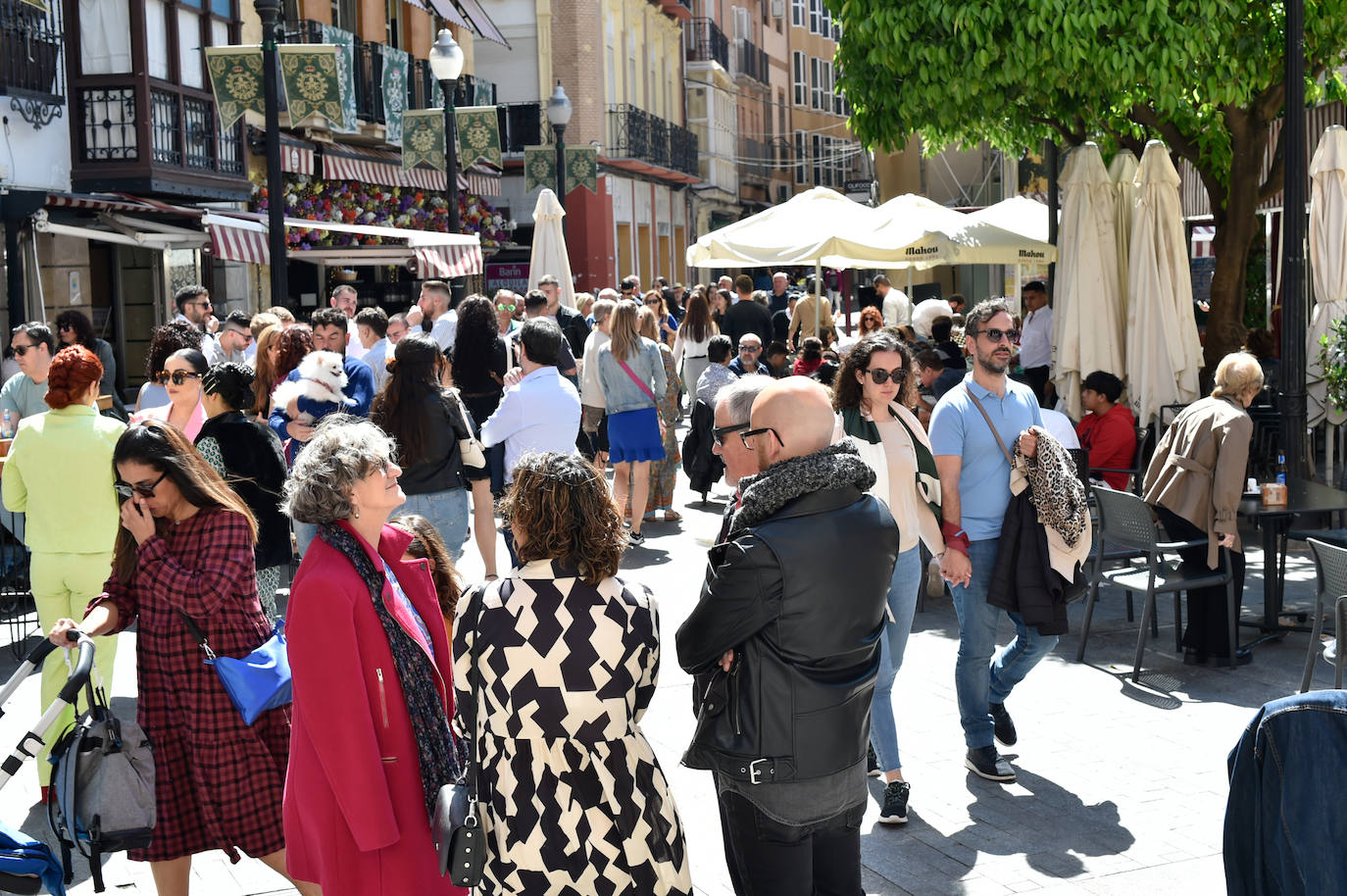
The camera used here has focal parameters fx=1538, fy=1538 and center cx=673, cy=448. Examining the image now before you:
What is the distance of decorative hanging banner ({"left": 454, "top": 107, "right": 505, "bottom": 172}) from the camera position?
21516 millimetres

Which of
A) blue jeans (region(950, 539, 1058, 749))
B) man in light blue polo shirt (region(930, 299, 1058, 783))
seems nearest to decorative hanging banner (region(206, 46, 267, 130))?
man in light blue polo shirt (region(930, 299, 1058, 783))

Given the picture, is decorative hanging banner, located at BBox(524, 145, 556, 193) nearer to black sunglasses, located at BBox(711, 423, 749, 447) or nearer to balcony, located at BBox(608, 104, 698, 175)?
balcony, located at BBox(608, 104, 698, 175)

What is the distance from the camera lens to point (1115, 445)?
10.3m

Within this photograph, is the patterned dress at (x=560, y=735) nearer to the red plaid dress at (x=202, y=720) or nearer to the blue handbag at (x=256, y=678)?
the blue handbag at (x=256, y=678)

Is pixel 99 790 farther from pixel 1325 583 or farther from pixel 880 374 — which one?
pixel 1325 583

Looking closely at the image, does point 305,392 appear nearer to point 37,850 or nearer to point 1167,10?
point 37,850

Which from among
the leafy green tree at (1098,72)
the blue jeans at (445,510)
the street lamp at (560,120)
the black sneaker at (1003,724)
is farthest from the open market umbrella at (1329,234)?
the street lamp at (560,120)

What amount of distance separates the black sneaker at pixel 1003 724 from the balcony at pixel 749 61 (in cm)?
5068

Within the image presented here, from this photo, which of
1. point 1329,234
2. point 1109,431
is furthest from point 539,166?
point 1109,431

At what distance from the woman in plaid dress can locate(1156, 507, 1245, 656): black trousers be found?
501 centimetres

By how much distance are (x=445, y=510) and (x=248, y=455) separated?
137 cm

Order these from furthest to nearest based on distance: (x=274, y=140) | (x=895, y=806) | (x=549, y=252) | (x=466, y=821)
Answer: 1. (x=549, y=252)
2. (x=274, y=140)
3. (x=895, y=806)
4. (x=466, y=821)

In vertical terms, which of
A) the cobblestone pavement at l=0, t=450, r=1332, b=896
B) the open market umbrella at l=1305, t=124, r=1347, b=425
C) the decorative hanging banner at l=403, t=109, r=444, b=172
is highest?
the decorative hanging banner at l=403, t=109, r=444, b=172

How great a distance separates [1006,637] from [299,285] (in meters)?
18.6
